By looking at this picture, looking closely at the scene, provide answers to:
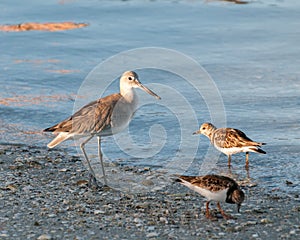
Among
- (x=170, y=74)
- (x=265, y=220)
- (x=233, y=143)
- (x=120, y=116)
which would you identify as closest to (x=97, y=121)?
(x=120, y=116)

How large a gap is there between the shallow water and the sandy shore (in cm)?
118

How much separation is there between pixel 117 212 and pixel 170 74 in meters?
7.59

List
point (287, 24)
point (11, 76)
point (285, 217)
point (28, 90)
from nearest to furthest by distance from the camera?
point (285, 217) → point (28, 90) → point (11, 76) → point (287, 24)

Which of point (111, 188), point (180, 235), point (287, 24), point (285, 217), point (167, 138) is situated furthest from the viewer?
point (287, 24)

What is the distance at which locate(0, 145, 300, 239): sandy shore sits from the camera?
7504 mm

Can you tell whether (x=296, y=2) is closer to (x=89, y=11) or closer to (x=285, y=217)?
(x=89, y=11)

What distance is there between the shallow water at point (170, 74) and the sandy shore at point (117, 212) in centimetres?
118

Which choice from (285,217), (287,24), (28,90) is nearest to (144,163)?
(285,217)

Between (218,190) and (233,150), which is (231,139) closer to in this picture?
(233,150)

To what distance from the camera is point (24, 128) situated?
12266mm

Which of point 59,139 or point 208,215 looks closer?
point 208,215

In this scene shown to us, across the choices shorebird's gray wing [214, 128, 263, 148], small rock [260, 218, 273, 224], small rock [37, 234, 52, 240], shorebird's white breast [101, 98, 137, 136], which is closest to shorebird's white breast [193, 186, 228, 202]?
small rock [260, 218, 273, 224]

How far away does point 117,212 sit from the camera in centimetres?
818

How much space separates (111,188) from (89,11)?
12.4 meters
